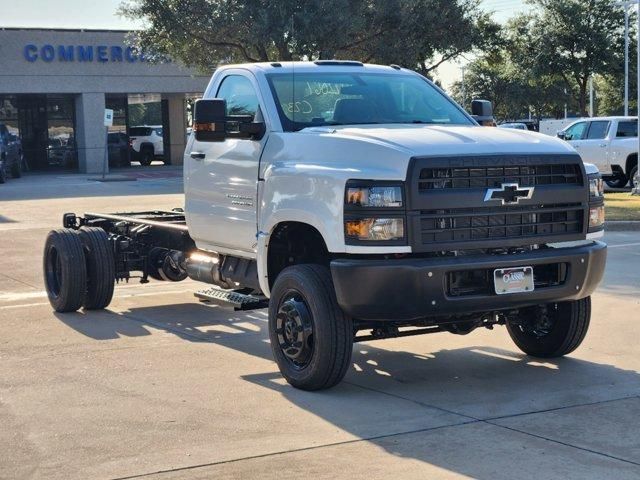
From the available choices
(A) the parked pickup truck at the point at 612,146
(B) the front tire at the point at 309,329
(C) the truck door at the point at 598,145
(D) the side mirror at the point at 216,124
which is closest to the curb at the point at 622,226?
(A) the parked pickup truck at the point at 612,146

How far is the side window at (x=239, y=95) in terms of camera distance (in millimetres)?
8164

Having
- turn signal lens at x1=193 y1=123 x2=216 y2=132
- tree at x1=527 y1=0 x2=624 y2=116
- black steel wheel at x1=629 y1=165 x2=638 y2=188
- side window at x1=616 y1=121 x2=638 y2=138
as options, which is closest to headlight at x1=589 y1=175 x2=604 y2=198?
turn signal lens at x1=193 y1=123 x2=216 y2=132

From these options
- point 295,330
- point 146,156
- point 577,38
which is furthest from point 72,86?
point 295,330

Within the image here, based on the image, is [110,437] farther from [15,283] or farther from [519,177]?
[15,283]

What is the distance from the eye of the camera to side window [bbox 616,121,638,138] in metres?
25.8

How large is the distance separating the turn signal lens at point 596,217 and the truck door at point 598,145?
19082mm

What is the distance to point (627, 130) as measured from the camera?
25.9m

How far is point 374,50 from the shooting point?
3347 centimetres

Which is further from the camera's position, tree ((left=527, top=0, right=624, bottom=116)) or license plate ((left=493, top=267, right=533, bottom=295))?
tree ((left=527, top=0, right=624, bottom=116))

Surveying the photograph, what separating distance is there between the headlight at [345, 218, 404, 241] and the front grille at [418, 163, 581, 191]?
0.28 m

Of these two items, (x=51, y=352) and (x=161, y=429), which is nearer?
(x=161, y=429)

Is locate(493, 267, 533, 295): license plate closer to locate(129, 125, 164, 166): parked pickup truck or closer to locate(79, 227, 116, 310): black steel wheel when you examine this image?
locate(79, 227, 116, 310): black steel wheel

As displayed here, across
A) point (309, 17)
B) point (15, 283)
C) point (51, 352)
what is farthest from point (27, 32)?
point (51, 352)

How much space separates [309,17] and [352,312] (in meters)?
24.8
